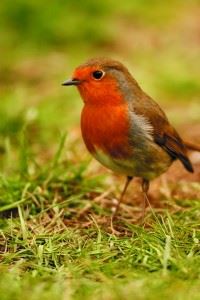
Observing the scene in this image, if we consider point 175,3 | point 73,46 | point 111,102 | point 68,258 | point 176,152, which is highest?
point 175,3

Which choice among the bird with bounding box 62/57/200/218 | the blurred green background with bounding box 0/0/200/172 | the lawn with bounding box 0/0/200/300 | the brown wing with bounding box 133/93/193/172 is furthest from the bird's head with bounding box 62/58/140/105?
the blurred green background with bounding box 0/0/200/172

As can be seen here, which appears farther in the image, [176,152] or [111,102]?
[176,152]

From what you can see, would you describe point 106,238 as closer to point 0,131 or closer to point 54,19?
point 0,131

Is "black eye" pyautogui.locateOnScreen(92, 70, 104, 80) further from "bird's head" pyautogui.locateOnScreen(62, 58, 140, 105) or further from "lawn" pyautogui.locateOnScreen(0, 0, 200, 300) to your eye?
"lawn" pyautogui.locateOnScreen(0, 0, 200, 300)

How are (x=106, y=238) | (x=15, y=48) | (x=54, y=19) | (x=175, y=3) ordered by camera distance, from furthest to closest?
(x=175, y=3) < (x=54, y=19) < (x=15, y=48) < (x=106, y=238)

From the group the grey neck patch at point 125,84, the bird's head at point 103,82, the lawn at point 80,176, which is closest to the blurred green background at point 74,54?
the lawn at point 80,176

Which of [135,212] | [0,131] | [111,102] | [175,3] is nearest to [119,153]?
[111,102]
